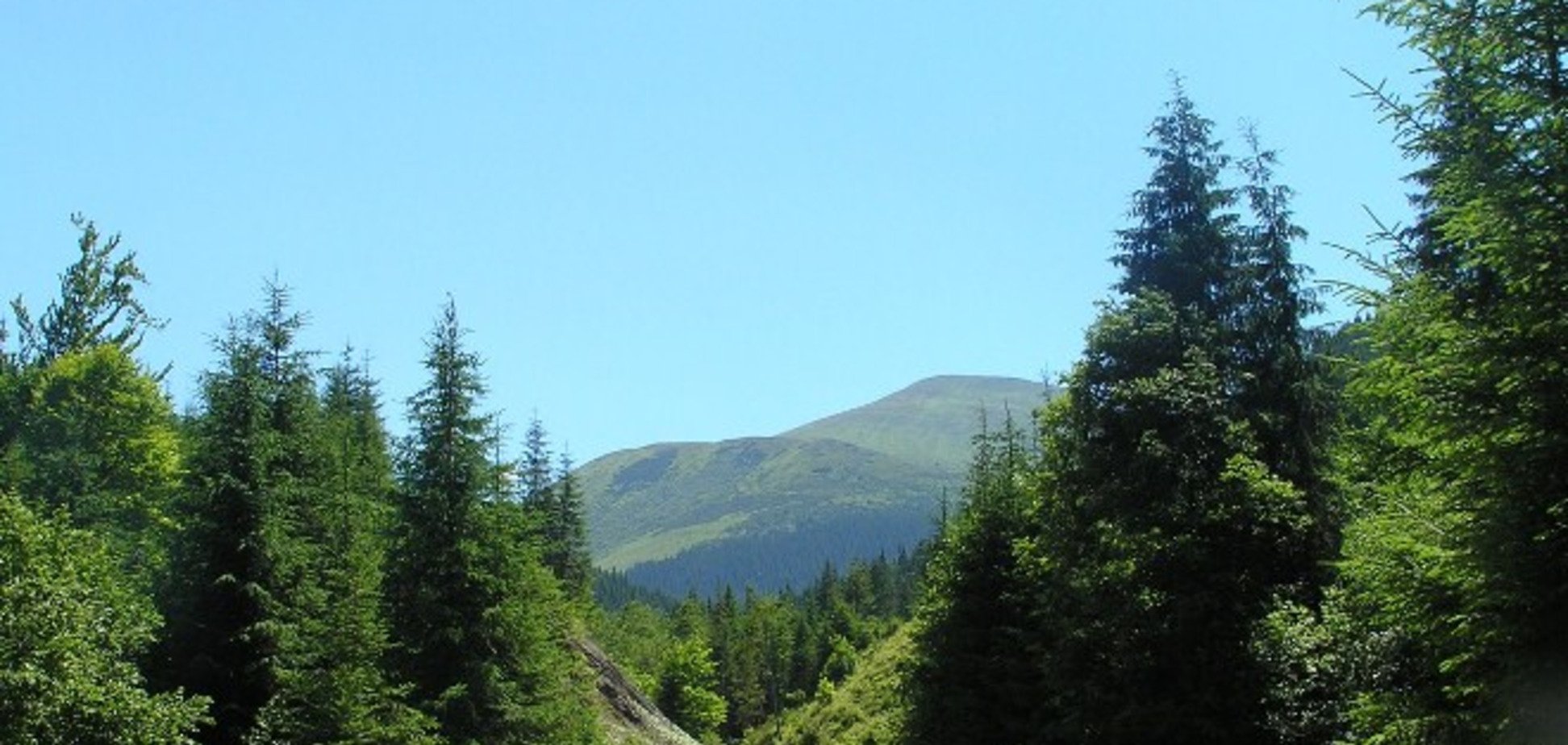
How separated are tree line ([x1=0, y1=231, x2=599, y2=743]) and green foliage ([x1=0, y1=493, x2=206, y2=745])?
4 centimetres

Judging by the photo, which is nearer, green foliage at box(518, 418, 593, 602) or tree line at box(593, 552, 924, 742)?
green foliage at box(518, 418, 593, 602)

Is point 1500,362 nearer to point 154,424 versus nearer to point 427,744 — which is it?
point 427,744

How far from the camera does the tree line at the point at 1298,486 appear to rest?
11086 mm

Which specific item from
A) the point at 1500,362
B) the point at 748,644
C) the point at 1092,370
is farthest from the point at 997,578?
the point at 748,644

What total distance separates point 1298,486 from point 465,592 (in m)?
18.1

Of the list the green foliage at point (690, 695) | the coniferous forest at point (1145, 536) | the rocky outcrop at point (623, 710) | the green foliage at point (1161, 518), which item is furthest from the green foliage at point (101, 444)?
the green foliage at point (690, 695)

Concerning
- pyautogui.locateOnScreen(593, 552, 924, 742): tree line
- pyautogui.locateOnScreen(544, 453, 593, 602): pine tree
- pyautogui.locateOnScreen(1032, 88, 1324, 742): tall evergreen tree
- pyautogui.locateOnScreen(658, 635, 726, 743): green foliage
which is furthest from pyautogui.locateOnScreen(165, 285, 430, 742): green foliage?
pyautogui.locateOnScreen(658, 635, 726, 743): green foliage

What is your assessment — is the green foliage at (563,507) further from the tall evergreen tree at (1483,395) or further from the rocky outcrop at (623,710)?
the tall evergreen tree at (1483,395)

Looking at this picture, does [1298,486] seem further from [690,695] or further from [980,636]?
[690,695]

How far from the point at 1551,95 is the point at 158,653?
26087mm

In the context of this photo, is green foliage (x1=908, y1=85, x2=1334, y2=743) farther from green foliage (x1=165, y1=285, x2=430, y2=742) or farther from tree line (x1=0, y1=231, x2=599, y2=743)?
green foliage (x1=165, y1=285, x2=430, y2=742)

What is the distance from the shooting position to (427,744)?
20422 millimetres

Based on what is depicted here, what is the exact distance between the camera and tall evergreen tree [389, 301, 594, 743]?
76.4ft

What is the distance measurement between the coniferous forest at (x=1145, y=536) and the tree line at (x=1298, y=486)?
0.19 feet
